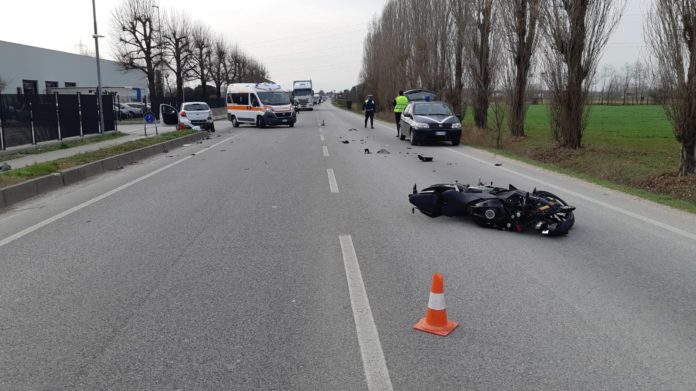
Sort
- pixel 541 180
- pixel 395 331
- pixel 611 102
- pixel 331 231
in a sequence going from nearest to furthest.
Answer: pixel 395 331
pixel 331 231
pixel 541 180
pixel 611 102

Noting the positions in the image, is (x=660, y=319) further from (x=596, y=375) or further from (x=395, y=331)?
(x=395, y=331)

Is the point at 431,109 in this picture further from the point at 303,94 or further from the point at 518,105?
the point at 303,94

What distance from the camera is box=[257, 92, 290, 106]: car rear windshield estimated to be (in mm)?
32031

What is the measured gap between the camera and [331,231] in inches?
278

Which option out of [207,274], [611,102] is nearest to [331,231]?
[207,274]

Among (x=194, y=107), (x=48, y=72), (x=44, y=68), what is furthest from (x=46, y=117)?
(x=48, y=72)

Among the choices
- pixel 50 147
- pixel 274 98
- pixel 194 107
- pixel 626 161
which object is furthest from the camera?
pixel 274 98

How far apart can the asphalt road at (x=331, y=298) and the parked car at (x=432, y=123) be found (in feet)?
36.5

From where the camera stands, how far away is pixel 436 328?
13.1 ft

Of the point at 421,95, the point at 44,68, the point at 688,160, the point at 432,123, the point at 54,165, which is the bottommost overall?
the point at 54,165

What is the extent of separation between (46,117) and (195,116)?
8635mm

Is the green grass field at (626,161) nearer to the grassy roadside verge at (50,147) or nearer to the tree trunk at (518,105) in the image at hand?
the tree trunk at (518,105)

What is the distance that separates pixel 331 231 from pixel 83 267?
9.44ft

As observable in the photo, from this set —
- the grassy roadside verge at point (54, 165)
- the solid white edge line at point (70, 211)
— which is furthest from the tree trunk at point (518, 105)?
the solid white edge line at point (70, 211)
